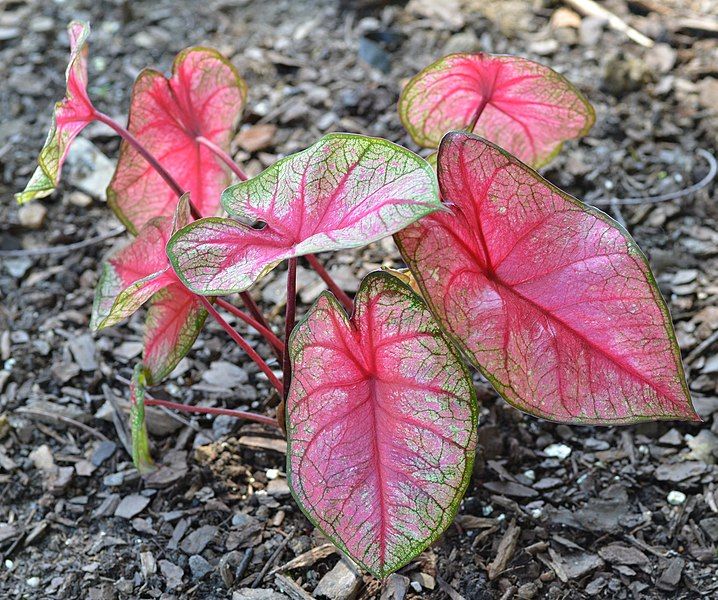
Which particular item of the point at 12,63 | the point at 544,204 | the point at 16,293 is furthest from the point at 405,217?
the point at 12,63

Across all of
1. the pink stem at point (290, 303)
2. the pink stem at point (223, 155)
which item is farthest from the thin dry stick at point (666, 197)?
the pink stem at point (290, 303)

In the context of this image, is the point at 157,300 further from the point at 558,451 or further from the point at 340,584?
the point at 558,451

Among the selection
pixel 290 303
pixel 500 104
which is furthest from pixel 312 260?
pixel 500 104

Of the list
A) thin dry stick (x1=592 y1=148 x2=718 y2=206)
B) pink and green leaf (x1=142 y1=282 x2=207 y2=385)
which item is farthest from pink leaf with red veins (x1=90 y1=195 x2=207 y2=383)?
thin dry stick (x1=592 y1=148 x2=718 y2=206)

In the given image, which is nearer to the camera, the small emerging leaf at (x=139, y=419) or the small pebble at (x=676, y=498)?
the small emerging leaf at (x=139, y=419)

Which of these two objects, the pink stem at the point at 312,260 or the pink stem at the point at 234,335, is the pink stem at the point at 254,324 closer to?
the pink stem at the point at 234,335

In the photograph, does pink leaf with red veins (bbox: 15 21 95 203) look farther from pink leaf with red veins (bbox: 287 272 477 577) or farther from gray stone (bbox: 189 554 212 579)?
gray stone (bbox: 189 554 212 579)
